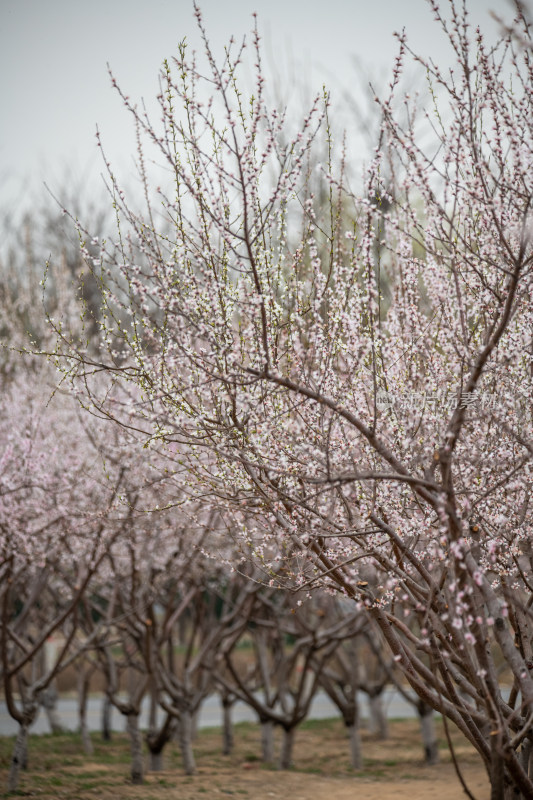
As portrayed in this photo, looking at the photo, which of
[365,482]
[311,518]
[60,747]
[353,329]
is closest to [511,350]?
[353,329]

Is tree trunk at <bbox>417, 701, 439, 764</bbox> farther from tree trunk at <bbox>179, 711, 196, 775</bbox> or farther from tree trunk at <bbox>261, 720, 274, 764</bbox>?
tree trunk at <bbox>179, 711, 196, 775</bbox>

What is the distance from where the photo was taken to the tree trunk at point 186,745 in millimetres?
11977

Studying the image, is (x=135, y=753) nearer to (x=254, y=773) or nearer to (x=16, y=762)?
(x=16, y=762)

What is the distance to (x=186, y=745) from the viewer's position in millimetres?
12102

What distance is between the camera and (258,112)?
4.84 meters

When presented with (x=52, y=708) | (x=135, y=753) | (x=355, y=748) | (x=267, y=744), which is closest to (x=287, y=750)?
(x=267, y=744)

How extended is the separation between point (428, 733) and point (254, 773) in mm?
3234

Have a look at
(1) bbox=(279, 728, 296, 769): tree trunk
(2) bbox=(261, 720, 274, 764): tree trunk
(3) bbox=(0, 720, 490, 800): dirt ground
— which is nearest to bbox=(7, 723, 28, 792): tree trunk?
(3) bbox=(0, 720, 490, 800): dirt ground

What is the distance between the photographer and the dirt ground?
10.0 meters

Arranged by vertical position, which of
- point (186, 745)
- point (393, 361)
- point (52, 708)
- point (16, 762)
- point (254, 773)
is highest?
point (393, 361)

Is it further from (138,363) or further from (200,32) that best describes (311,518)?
(200,32)

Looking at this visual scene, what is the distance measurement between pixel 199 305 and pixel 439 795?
8.60 m

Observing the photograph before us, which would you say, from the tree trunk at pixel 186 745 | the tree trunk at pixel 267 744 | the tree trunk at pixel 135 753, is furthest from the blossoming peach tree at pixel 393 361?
the tree trunk at pixel 267 744

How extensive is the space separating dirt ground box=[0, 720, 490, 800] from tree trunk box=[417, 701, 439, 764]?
0.72 ft
